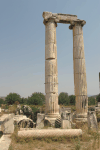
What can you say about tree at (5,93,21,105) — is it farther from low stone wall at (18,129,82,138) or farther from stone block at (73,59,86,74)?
low stone wall at (18,129,82,138)

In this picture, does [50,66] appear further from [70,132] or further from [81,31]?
[70,132]

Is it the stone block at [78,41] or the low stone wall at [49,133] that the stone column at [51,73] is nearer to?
the stone block at [78,41]

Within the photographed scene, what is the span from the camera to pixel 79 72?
569 inches

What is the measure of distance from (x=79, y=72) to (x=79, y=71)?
0.10 meters

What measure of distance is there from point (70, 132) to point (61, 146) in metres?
1.30

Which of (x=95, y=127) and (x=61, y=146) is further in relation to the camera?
(x=95, y=127)

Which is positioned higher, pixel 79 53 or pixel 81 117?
pixel 79 53

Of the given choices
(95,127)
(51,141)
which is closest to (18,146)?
(51,141)

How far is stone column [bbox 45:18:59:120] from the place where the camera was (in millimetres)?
13269

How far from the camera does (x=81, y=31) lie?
602 inches

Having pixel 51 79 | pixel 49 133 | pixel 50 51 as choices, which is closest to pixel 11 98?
pixel 51 79

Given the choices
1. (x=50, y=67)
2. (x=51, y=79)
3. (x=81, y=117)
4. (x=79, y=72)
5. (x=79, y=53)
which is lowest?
(x=81, y=117)

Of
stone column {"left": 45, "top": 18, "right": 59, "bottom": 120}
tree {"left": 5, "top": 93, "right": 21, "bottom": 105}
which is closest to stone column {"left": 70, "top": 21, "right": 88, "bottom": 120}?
stone column {"left": 45, "top": 18, "right": 59, "bottom": 120}

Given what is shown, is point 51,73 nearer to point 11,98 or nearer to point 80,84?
point 80,84
